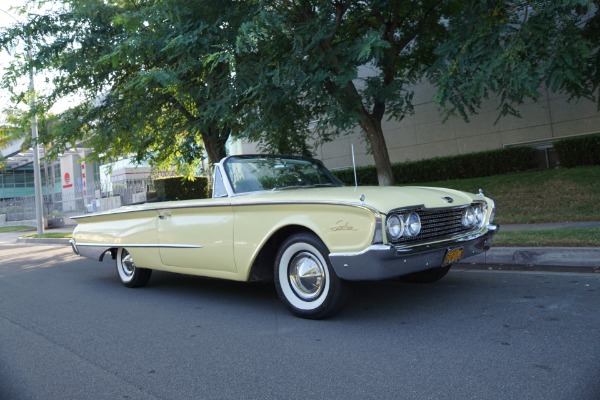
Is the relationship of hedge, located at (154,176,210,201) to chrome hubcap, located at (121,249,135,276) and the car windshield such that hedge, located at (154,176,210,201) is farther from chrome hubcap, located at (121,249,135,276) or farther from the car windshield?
the car windshield

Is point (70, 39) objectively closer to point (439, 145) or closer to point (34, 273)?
point (34, 273)

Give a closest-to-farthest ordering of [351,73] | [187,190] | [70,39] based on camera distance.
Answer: [351,73] → [70,39] → [187,190]

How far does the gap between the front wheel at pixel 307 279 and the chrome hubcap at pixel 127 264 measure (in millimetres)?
3036

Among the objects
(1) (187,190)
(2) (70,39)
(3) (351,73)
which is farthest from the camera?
(1) (187,190)

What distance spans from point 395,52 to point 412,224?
793 cm

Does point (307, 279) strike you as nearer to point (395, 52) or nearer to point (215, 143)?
point (395, 52)

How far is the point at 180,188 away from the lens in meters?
21.0

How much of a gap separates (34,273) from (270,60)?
6076 mm

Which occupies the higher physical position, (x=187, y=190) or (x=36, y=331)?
(x=187, y=190)

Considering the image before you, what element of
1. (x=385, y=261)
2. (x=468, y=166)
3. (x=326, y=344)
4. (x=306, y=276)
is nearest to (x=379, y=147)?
(x=468, y=166)

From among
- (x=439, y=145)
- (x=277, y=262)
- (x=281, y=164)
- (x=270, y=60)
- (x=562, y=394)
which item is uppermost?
(x=270, y=60)

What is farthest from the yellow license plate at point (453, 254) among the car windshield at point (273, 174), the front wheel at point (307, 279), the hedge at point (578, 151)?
the hedge at point (578, 151)

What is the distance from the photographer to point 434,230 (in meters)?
4.38

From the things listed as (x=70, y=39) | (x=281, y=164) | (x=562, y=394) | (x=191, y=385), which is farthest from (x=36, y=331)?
(x=70, y=39)
